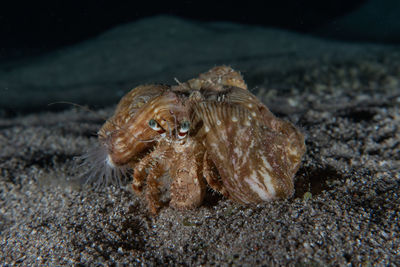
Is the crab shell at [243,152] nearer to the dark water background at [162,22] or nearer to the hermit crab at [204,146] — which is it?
the hermit crab at [204,146]

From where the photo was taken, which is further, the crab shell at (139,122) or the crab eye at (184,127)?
the crab shell at (139,122)

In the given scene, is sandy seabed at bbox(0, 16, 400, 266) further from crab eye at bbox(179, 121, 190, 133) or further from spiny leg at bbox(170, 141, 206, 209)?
crab eye at bbox(179, 121, 190, 133)

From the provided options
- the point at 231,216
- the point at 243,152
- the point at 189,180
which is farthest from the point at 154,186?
the point at 243,152

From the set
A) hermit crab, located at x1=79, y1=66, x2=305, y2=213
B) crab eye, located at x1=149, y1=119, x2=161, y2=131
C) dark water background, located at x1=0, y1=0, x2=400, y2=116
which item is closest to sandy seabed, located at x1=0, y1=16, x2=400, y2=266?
hermit crab, located at x1=79, y1=66, x2=305, y2=213

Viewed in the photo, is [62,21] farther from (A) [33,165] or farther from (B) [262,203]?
(B) [262,203]

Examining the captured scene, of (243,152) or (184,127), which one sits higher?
(184,127)

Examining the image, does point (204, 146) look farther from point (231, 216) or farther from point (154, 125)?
point (231, 216)

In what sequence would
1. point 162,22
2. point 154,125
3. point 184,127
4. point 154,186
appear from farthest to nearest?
1. point 162,22
2. point 154,186
3. point 154,125
4. point 184,127

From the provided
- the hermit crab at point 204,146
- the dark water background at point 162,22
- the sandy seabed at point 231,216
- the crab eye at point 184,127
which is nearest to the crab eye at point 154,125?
the hermit crab at point 204,146
